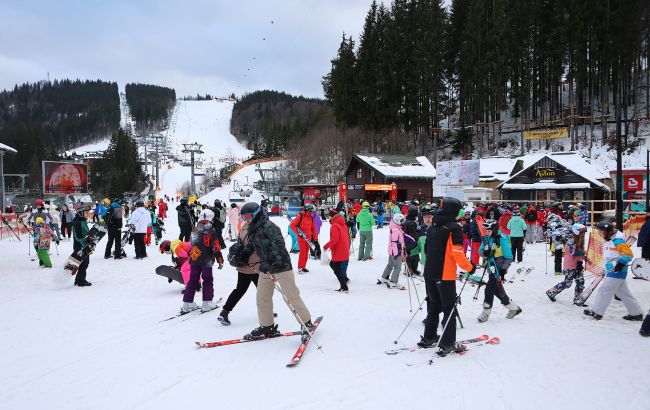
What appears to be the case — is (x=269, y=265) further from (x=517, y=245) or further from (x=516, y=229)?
(x=517, y=245)

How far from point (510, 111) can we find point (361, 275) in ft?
144

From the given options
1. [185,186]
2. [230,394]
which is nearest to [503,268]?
[230,394]

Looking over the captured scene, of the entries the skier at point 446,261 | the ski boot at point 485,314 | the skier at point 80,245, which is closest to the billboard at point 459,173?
the ski boot at point 485,314

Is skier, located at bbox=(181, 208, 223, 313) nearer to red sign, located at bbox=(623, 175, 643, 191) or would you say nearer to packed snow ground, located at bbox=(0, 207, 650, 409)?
packed snow ground, located at bbox=(0, 207, 650, 409)

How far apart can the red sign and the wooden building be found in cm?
1399

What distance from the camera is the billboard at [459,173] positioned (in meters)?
27.2

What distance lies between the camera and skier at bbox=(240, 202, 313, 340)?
507 centimetres

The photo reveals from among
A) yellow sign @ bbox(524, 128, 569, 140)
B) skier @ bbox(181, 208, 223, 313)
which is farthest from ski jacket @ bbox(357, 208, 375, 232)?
yellow sign @ bbox(524, 128, 569, 140)

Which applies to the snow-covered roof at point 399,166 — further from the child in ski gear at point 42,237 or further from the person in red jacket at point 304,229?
the child in ski gear at point 42,237

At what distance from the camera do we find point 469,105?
4309cm

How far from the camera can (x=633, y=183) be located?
84.1ft

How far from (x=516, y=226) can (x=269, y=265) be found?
8.29m

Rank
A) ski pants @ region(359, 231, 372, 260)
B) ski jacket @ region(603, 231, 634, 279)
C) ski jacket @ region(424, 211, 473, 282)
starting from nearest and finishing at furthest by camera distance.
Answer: ski jacket @ region(424, 211, 473, 282), ski jacket @ region(603, 231, 634, 279), ski pants @ region(359, 231, 372, 260)

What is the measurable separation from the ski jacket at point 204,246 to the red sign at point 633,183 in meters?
27.9
